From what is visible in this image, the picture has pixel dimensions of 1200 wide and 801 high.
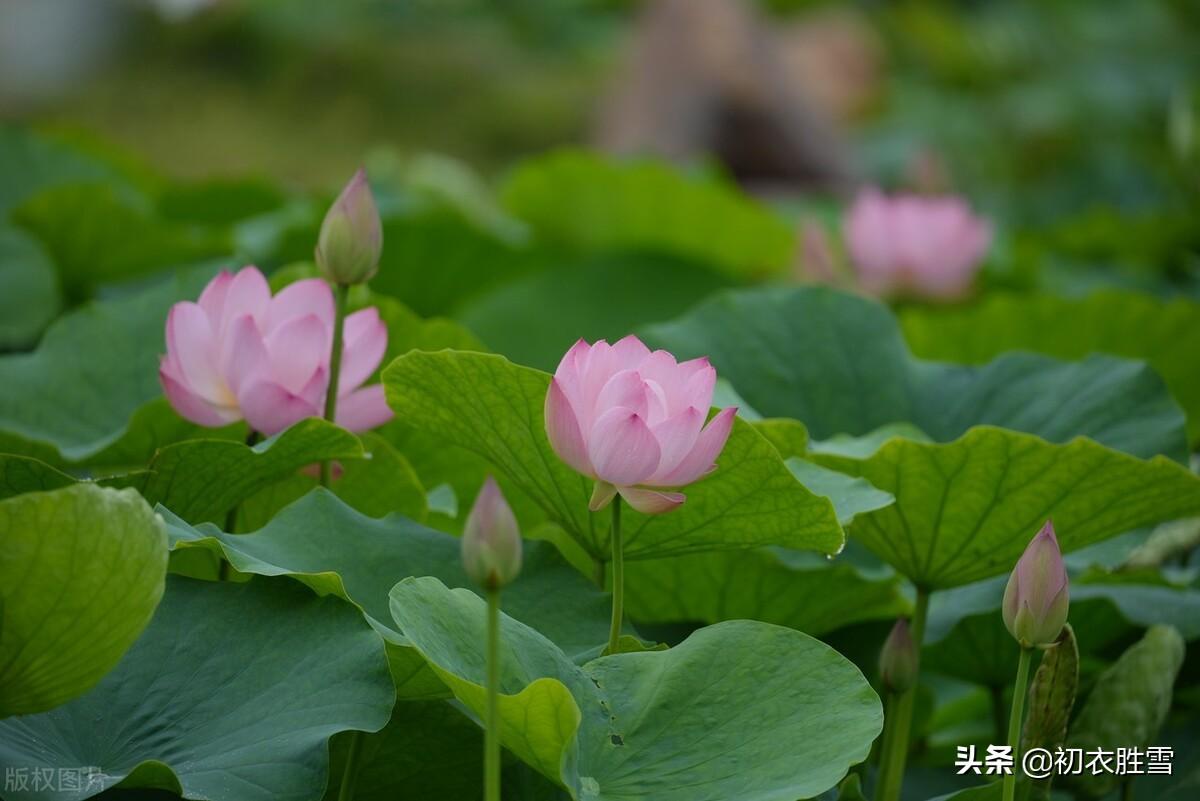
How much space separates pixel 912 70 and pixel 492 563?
5498mm

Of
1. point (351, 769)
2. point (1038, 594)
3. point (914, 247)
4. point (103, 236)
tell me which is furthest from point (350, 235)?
point (914, 247)

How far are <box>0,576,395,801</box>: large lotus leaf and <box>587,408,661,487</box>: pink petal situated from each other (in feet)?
0.41

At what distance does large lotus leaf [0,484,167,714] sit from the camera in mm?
521

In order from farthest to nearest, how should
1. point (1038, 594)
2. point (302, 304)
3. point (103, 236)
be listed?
point (103, 236) → point (302, 304) → point (1038, 594)

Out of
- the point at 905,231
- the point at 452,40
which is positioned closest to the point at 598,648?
the point at 905,231

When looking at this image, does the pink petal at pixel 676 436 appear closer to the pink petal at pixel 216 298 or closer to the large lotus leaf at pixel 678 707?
the large lotus leaf at pixel 678 707

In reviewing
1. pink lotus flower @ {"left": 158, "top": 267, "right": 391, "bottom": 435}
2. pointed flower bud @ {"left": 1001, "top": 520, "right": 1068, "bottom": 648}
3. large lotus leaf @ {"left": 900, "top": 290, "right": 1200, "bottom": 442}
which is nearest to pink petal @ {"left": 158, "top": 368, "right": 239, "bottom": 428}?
pink lotus flower @ {"left": 158, "top": 267, "right": 391, "bottom": 435}

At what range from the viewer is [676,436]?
1.96 ft

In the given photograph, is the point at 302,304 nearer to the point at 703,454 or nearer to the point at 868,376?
the point at 703,454

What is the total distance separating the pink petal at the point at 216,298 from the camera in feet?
2.49

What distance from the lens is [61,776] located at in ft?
1.77

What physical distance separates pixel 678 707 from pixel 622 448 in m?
0.12

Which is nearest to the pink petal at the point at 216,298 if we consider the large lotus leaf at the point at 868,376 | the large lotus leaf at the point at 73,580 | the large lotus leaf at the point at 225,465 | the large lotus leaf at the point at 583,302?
the large lotus leaf at the point at 225,465

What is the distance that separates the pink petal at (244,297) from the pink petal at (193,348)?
13 millimetres
